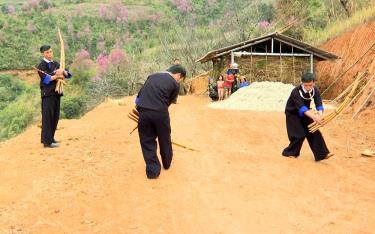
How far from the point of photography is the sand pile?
18.3 metres

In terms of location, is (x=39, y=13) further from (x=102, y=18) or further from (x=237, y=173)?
(x=237, y=173)

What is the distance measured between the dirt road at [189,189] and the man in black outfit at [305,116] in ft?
0.91

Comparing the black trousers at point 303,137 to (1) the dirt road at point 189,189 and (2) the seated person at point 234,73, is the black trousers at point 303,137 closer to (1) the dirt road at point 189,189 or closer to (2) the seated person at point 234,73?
(1) the dirt road at point 189,189

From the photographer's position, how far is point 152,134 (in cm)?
718

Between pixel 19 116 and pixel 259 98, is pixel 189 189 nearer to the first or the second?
pixel 259 98

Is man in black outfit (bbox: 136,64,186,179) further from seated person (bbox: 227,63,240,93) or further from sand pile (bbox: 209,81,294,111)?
seated person (bbox: 227,63,240,93)

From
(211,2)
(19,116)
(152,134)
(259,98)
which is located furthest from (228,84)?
(211,2)

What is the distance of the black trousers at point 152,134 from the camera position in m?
7.04

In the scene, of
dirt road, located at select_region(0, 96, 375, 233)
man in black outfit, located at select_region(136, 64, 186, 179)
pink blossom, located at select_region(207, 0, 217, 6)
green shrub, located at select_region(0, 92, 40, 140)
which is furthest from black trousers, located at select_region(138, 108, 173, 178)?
pink blossom, located at select_region(207, 0, 217, 6)

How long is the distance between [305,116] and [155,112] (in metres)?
2.87

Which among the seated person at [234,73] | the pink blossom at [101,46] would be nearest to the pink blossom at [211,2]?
the pink blossom at [101,46]

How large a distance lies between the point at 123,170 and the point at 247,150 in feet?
10.0

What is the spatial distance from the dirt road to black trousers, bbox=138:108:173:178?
23 centimetres

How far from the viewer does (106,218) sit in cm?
547
